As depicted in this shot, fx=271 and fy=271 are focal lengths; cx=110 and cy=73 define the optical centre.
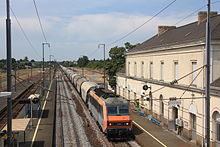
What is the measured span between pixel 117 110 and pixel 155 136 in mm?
4361

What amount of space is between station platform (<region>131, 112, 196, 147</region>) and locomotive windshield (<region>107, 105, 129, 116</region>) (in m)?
2.54

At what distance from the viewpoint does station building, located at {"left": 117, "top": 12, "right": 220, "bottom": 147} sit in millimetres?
19469

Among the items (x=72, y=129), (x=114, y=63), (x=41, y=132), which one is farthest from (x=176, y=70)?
(x=114, y=63)

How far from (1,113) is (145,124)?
682 inches

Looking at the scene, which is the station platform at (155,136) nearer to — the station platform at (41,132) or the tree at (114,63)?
the station platform at (41,132)

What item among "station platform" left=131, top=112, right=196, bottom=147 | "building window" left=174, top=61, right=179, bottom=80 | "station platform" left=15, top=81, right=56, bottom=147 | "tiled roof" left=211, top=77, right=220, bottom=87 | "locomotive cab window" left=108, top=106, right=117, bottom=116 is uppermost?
"building window" left=174, top=61, right=179, bottom=80

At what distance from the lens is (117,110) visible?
20.8 m

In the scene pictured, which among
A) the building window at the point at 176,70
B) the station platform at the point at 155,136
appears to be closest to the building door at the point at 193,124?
the station platform at the point at 155,136

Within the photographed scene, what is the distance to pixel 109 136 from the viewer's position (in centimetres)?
2102

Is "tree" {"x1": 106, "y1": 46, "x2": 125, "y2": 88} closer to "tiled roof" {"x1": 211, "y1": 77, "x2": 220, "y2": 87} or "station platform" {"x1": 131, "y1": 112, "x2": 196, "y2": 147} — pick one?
"station platform" {"x1": 131, "y1": 112, "x2": 196, "y2": 147}

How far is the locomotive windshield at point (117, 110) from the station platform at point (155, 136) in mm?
2539

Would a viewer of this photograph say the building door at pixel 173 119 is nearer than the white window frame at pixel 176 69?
Answer: No

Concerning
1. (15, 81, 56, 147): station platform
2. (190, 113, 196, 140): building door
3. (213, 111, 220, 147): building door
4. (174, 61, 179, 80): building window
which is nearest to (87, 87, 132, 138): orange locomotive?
(15, 81, 56, 147): station platform

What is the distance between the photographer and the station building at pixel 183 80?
19469 millimetres
